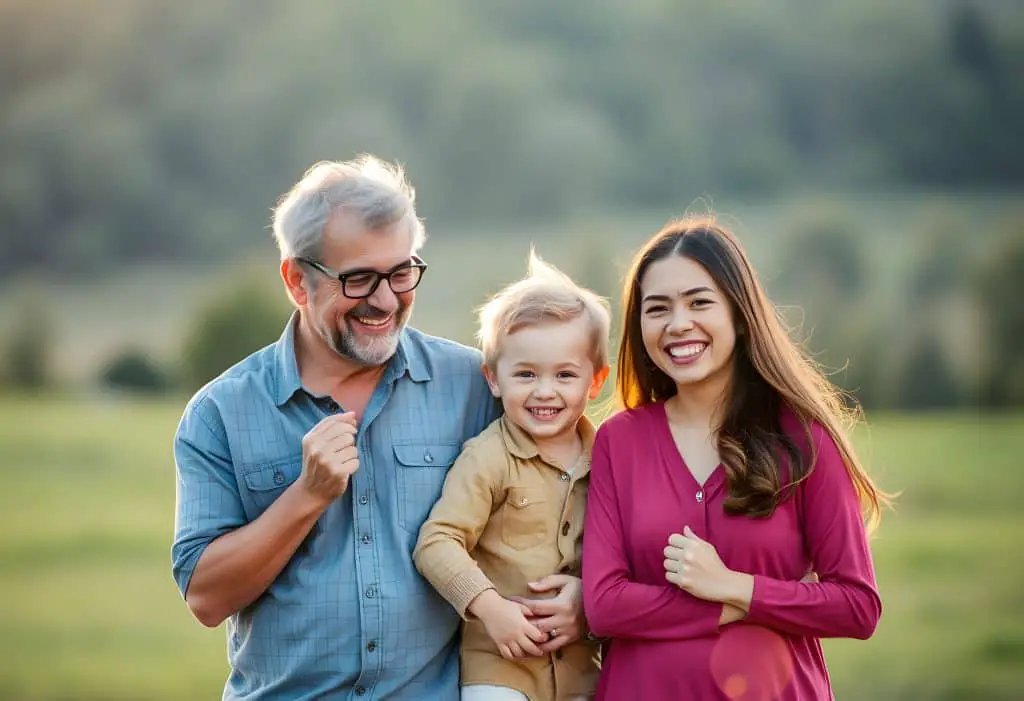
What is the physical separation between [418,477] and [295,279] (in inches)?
22.9

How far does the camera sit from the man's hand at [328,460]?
102 inches

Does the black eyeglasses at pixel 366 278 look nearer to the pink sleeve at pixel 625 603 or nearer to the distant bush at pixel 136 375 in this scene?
the pink sleeve at pixel 625 603

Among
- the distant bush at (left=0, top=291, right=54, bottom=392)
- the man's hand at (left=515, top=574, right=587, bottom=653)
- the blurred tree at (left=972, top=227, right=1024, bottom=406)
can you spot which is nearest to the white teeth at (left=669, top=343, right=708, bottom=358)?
the man's hand at (left=515, top=574, right=587, bottom=653)

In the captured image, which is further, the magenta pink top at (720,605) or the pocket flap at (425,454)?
the pocket flap at (425,454)

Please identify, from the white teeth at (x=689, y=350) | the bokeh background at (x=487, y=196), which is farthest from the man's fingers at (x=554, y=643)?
the bokeh background at (x=487, y=196)

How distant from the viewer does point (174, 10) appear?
20094 millimetres

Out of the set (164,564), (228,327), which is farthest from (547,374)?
(164,564)

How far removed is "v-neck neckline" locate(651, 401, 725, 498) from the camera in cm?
261

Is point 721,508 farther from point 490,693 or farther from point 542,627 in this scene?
point 490,693

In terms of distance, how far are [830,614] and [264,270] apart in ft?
56.0

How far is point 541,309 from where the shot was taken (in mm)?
2725

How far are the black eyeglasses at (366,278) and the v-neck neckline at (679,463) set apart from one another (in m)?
0.67

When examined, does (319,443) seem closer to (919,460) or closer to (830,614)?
(830,614)

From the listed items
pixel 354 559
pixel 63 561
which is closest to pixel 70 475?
pixel 63 561
